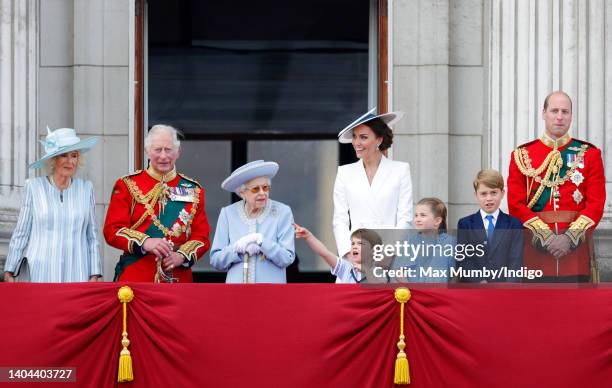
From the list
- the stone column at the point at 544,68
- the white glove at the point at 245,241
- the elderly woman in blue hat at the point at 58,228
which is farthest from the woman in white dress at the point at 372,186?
the stone column at the point at 544,68

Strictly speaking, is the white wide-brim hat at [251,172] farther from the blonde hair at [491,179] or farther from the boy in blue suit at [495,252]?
the boy in blue suit at [495,252]

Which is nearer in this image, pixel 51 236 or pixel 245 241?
pixel 245 241

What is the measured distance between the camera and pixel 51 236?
1020 cm

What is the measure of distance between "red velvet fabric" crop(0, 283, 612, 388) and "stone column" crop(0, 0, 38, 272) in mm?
3027

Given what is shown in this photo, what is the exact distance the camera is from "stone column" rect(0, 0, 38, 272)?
1222cm

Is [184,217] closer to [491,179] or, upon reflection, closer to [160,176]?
[160,176]

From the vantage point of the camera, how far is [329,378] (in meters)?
9.19

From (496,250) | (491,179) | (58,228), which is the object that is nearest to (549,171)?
(491,179)

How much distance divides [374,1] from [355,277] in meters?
4.64

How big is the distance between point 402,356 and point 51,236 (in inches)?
106

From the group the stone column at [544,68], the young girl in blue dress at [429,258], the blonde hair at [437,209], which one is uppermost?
the stone column at [544,68]

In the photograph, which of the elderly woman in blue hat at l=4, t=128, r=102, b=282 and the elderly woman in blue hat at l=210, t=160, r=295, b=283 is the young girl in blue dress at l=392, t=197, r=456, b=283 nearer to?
the elderly woman in blue hat at l=210, t=160, r=295, b=283

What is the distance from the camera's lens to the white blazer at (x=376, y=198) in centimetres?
1053

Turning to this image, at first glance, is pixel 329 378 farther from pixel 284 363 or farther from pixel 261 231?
pixel 261 231
